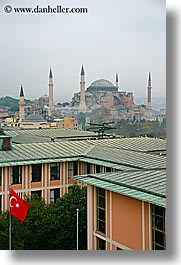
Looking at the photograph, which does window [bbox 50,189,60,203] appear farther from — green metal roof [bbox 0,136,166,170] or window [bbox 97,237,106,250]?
window [bbox 97,237,106,250]

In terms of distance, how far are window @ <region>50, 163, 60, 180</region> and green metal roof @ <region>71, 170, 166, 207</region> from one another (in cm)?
193

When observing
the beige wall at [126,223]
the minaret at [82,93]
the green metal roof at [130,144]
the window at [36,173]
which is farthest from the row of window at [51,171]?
the beige wall at [126,223]

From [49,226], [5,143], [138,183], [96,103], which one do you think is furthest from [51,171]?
[138,183]

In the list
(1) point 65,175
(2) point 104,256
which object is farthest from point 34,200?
(2) point 104,256

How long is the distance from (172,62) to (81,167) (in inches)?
120

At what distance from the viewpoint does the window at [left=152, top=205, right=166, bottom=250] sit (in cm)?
344

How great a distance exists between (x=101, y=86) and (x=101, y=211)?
1.16 metres

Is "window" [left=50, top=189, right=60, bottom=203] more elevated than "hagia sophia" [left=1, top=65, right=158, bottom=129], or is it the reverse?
"hagia sophia" [left=1, top=65, right=158, bottom=129]

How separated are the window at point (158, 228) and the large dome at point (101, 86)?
1266mm

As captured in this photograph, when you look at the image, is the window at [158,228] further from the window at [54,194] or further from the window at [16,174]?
the window at [54,194]

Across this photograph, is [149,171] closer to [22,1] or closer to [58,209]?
[58,209]

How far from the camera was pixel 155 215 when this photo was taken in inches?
137

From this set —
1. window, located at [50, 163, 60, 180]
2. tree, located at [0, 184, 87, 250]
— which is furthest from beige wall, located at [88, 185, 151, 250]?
window, located at [50, 163, 60, 180]

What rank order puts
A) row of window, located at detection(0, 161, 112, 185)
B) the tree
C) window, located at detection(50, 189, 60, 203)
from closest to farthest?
the tree
row of window, located at detection(0, 161, 112, 185)
window, located at detection(50, 189, 60, 203)
